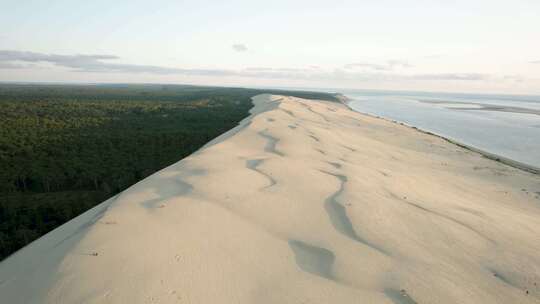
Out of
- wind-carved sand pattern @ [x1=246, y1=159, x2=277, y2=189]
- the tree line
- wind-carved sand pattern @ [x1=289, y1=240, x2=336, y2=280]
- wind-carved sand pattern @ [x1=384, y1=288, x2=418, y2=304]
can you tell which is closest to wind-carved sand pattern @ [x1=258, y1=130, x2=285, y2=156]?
wind-carved sand pattern @ [x1=246, y1=159, x2=277, y2=189]

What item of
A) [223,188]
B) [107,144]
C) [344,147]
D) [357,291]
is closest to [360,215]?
[357,291]

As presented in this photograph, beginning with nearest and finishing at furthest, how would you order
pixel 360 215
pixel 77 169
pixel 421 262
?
pixel 421 262 < pixel 360 215 < pixel 77 169

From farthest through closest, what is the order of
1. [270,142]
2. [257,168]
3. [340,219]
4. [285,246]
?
[270,142]
[257,168]
[340,219]
[285,246]

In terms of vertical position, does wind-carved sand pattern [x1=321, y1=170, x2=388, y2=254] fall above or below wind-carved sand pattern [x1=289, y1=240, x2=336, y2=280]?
above

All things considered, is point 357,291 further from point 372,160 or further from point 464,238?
point 372,160

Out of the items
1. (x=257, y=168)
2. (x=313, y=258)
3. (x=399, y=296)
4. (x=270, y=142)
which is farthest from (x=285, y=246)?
(x=270, y=142)

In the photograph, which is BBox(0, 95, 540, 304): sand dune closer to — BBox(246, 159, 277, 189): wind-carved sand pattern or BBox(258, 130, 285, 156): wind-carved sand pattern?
BBox(246, 159, 277, 189): wind-carved sand pattern

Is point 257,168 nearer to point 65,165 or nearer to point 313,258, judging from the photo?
point 313,258
